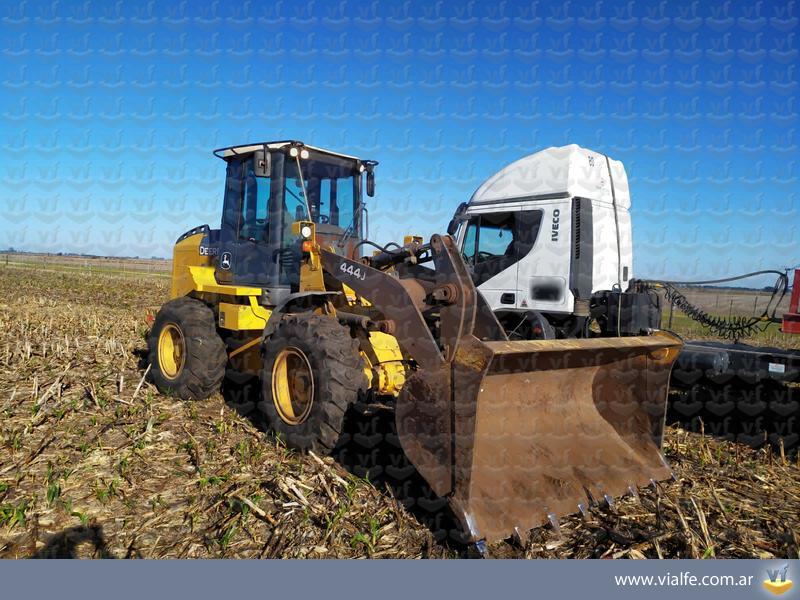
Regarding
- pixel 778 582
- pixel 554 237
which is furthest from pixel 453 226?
pixel 778 582

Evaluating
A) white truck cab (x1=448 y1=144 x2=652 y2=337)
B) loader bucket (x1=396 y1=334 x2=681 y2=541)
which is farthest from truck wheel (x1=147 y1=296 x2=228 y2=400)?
white truck cab (x1=448 y1=144 x2=652 y2=337)

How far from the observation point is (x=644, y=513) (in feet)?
12.9

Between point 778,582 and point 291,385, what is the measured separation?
3.76 metres

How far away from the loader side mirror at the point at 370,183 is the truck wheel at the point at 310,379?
7.48 feet

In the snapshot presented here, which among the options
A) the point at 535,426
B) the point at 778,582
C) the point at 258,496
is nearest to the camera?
the point at 778,582

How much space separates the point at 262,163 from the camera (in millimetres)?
5754

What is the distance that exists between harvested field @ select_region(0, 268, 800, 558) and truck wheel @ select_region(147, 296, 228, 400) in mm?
260

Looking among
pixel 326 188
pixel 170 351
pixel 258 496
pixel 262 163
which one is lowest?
pixel 258 496

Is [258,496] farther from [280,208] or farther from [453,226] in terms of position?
[453,226]

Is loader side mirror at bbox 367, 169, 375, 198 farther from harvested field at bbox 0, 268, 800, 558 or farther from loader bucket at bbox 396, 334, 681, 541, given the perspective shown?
loader bucket at bbox 396, 334, 681, 541

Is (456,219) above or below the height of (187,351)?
above

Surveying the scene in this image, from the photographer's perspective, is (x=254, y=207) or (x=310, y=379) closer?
(x=310, y=379)

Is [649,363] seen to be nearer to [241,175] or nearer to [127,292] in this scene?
[241,175]

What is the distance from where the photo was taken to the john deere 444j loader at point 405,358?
3.63 metres
